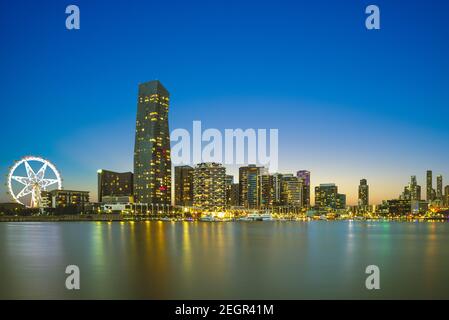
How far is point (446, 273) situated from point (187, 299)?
2797 centimetres

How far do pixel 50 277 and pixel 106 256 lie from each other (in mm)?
16697

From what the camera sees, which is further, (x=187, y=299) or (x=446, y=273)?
(x=446, y=273)

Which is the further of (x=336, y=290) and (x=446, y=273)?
(x=446, y=273)
